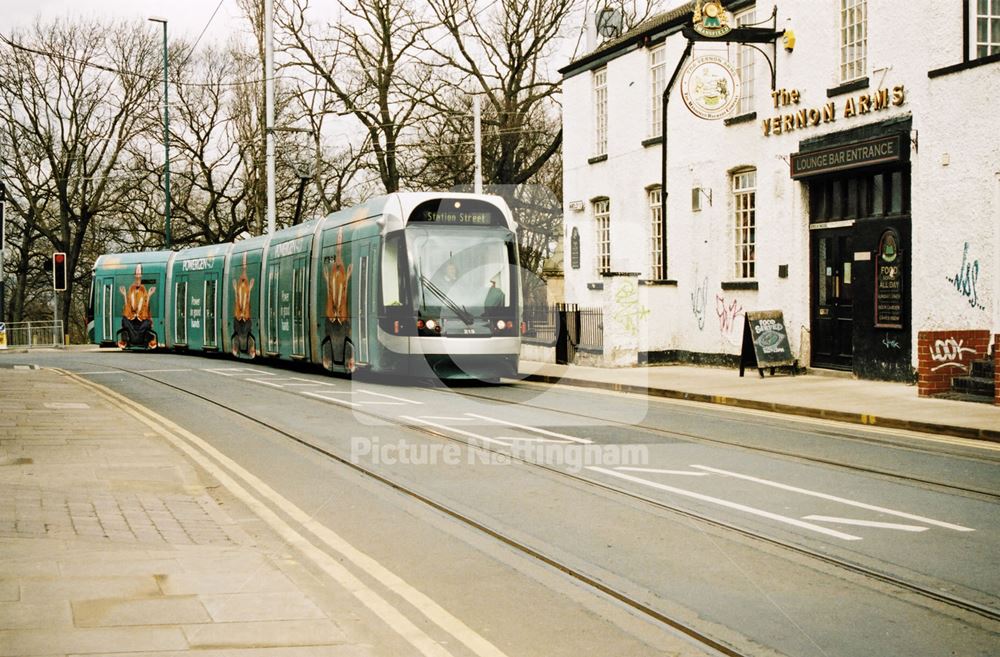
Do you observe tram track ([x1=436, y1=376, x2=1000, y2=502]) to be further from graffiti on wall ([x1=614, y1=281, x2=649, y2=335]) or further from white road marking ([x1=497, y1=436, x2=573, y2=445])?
graffiti on wall ([x1=614, y1=281, x2=649, y2=335])

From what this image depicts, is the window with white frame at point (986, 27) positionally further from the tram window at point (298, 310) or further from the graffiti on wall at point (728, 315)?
the tram window at point (298, 310)

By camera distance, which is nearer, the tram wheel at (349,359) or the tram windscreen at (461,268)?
the tram windscreen at (461,268)

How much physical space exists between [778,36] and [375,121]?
25336 mm

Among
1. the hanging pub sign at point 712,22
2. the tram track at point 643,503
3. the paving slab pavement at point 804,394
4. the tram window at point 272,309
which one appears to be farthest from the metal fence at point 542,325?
the tram track at point 643,503

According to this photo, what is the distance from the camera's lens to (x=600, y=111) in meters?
30.0

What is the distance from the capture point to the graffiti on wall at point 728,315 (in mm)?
23438

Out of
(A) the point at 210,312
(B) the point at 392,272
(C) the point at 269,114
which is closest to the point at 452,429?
(B) the point at 392,272

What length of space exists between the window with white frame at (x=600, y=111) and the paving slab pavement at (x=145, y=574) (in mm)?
20631

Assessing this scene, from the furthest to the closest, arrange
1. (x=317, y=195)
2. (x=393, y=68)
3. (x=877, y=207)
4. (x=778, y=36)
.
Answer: (x=317, y=195), (x=393, y=68), (x=778, y=36), (x=877, y=207)

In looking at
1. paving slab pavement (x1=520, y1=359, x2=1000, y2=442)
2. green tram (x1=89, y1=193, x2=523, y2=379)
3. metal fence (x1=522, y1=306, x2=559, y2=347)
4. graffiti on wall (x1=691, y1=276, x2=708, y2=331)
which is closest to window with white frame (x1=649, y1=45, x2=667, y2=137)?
graffiti on wall (x1=691, y1=276, x2=708, y2=331)

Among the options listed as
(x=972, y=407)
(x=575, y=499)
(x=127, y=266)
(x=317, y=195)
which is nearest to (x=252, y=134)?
(x=317, y=195)

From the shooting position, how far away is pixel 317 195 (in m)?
50.6

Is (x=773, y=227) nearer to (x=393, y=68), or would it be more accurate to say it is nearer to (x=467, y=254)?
(x=467, y=254)

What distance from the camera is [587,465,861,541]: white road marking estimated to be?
7840 millimetres
